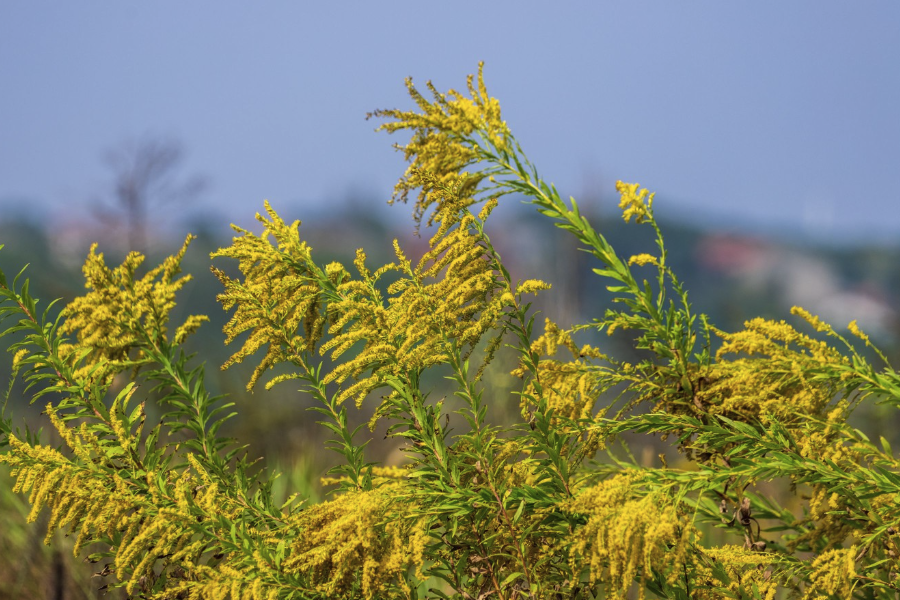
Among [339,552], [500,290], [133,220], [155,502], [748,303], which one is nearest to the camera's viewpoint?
[339,552]

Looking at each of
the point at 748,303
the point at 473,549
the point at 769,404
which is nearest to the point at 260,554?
the point at 473,549

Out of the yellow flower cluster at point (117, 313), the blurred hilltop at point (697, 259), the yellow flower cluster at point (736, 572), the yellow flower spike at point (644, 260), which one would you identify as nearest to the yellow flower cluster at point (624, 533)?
the yellow flower cluster at point (736, 572)

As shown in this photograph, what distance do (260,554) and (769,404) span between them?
1308 mm

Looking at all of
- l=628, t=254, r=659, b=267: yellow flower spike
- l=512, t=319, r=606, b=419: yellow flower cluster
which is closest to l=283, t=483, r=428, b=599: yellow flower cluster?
l=512, t=319, r=606, b=419: yellow flower cluster

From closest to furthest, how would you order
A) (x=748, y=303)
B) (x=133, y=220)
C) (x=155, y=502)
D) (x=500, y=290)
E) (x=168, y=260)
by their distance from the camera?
(x=155, y=502) → (x=500, y=290) → (x=168, y=260) → (x=133, y=220) → (x=748, y=303)

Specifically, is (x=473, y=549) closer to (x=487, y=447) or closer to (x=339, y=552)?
(x=487, y=447)

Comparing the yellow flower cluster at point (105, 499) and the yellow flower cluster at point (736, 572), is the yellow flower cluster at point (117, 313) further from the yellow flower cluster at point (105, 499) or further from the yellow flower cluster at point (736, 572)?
the yellow flower cluster at point (736, 572)

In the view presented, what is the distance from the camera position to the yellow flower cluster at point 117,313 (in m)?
2.17

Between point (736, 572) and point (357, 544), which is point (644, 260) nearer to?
point (736, 572)

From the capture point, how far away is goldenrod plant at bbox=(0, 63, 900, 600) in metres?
1.82

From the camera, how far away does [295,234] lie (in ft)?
6.95

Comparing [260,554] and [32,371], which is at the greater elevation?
[32,371]

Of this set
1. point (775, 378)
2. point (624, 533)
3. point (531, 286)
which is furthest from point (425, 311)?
point (775, 378)

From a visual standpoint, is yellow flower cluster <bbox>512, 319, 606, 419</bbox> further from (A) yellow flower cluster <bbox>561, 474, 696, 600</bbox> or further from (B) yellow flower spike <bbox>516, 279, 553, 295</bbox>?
(A) yellow flower cluster <bbox>561, 474, 696, 600</bbox>
